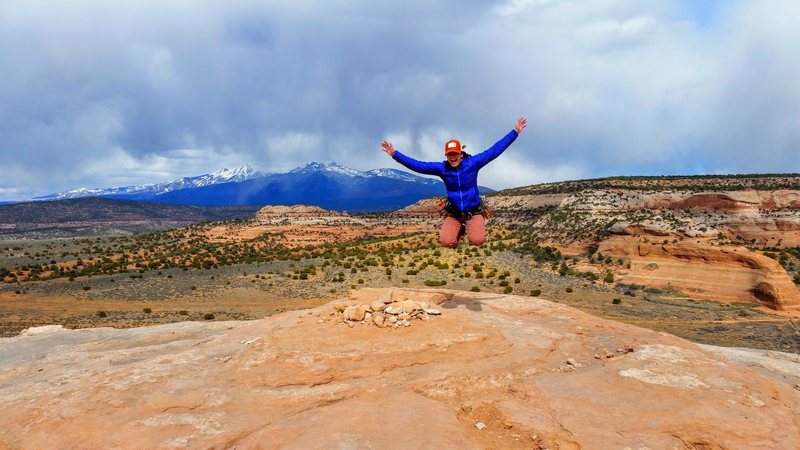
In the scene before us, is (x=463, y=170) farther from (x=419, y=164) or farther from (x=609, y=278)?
(x=609, y=278)

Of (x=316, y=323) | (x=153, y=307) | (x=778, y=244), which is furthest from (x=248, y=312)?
(x=778, y=244)

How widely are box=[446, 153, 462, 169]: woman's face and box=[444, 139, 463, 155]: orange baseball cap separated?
8 centimetres

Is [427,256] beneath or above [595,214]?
beneath

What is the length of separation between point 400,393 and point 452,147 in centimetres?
513

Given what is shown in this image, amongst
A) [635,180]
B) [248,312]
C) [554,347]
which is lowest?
[248,312]

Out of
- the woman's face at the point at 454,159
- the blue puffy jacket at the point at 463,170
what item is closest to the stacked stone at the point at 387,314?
the blue puffy jacket at the point at 463,170

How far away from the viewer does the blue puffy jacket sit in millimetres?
9630

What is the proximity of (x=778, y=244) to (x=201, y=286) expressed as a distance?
54116 mm

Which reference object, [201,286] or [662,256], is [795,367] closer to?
[662,256]

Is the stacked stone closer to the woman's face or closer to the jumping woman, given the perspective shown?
the jumping woman

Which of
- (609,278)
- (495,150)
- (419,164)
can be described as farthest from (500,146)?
(609,278)

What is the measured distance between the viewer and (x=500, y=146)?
378 inches

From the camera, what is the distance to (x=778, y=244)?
145 ft

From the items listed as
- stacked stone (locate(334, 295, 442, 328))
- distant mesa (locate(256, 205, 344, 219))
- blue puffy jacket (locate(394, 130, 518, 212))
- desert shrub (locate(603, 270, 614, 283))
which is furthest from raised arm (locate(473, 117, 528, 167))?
distant mesa (locate(256, 205, 344, 219))
